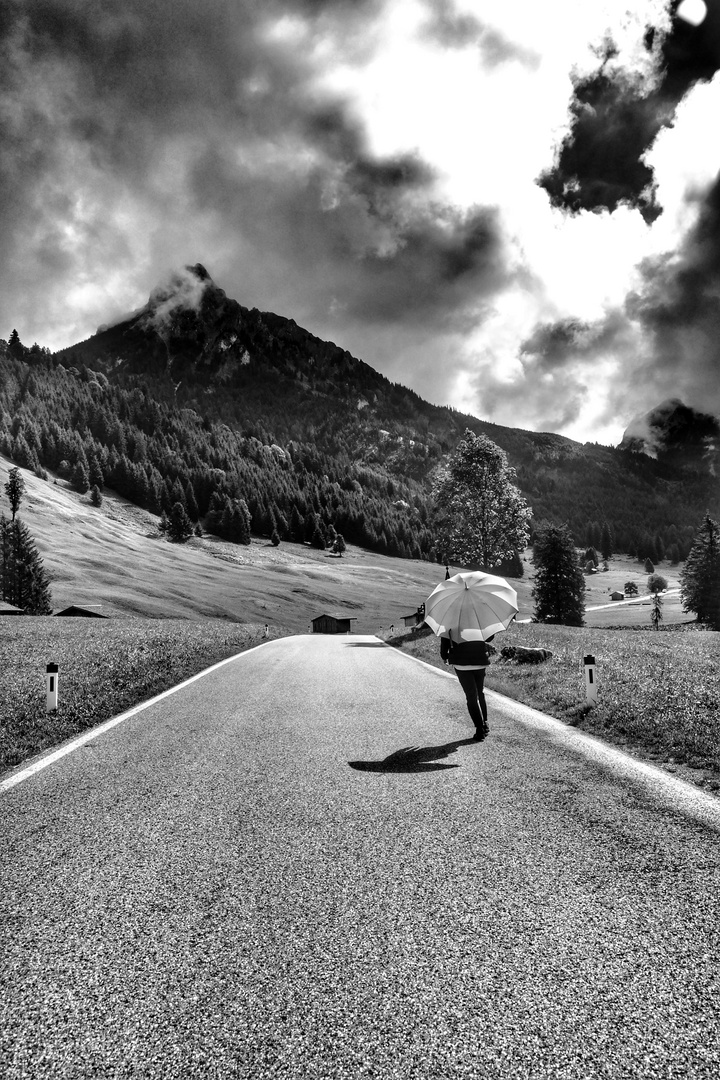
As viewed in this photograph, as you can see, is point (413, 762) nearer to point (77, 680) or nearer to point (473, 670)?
point (473, 670)

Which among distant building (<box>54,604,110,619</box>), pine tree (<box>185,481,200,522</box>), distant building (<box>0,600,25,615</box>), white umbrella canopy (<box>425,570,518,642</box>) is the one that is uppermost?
pine tree (<box>185,481,200,522</box>)

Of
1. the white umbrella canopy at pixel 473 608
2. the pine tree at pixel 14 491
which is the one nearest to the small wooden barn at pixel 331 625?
the white umbrella canopy at pixel 473 608

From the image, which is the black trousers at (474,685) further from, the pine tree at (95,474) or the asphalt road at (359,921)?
the pine tree at (95,474)

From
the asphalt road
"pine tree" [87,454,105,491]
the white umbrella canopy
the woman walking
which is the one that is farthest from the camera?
"pine tree" [87,454,105,491]

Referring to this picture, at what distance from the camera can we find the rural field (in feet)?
28.8

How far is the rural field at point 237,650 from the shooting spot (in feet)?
28.8

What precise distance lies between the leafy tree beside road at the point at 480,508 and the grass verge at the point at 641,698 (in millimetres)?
26253

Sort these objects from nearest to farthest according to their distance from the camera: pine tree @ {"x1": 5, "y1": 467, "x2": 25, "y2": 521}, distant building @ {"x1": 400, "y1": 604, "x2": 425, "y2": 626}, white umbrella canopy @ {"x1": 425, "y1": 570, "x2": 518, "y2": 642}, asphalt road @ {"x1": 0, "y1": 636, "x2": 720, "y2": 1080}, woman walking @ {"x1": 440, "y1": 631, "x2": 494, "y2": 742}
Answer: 1. asphalt road @ {"x1": 0, "y1": 636, "x2": 720, "y2": 1080}
2. woman walking @ {"x1": 440, "y1": 631, "x2": 494, "y2": 742}
3. white umbrella canopy @ {"x1": 425, "y1": 570, "x2": 518, "y2": 642}
4. distant building @ {"x1": 400, "y1": 604, "x2": 425, "y2": 626}
5. pine tree @ {"x1": 5, "y1": 467, "x2": 25, "y2": 521}

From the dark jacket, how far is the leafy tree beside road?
3862 cm

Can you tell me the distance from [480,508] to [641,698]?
37.1 meters

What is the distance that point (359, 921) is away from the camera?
3330 millimetres

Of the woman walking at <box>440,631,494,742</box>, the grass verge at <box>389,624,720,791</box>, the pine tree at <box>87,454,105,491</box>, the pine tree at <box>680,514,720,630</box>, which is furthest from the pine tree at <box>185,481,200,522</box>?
the woman walking at <box>440,631,494,742</box>

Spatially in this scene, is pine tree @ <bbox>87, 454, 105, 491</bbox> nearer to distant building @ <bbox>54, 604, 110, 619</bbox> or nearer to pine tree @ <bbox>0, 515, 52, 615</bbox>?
pine tree @ <bbox>0, 515, 52, 615</bbox>

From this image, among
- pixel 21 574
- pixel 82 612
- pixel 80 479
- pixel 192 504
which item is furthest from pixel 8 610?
pixel 80 479
